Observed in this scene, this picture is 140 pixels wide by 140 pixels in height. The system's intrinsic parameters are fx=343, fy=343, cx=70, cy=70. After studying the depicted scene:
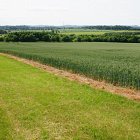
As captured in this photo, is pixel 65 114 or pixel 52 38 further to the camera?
pixel 52 38

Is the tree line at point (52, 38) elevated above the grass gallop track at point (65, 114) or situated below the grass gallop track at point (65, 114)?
below

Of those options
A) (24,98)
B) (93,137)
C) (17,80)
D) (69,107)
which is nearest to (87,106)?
(69,107)

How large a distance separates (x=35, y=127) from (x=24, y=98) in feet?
19.4

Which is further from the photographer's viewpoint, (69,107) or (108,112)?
(69,107)

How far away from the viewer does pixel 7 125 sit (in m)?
12.6

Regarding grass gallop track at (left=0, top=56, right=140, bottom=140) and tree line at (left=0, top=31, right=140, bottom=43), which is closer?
grass gallop track at (left=0, top=56, right=140, bottom=140)

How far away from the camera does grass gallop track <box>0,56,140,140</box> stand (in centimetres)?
1174

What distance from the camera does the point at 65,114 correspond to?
14602 mm

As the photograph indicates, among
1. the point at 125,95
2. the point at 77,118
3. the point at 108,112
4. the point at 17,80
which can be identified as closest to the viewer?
the point at 77,118

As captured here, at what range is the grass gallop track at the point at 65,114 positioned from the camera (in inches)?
462

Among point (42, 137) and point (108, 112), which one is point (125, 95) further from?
point (42, 137)

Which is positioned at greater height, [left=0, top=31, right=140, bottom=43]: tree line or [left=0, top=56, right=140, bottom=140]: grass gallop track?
[left=0, top=56, right=140, bottom=140]: grass gallop track

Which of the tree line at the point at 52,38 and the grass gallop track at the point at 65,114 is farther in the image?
the tree line at the point at 52,38

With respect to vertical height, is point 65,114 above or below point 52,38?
above
